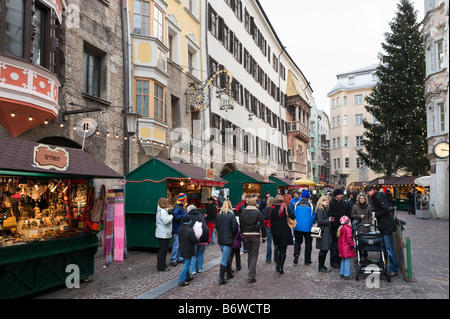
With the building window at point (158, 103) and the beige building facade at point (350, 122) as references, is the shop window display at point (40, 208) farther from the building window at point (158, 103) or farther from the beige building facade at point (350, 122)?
the beige building facade at point (350, 122)

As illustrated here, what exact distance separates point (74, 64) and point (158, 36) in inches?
207

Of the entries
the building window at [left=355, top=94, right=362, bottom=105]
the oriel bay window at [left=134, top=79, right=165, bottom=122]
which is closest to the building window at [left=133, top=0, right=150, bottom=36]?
the oriel bay window at [left=134, top=79, right=165, bottom=122]

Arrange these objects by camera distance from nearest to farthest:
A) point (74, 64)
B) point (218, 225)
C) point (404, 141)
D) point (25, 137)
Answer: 1. point (218, 225)
2. point (25, 137)
3. point (74, 64)
4. point (404, 141)

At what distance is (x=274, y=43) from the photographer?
134 ft

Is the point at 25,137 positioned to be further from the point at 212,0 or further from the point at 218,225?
the point at 212,0

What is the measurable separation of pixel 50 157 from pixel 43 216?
2.48 metres

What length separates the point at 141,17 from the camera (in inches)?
607

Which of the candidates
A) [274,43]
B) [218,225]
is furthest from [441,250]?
[274,43]

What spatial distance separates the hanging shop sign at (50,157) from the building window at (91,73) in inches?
248

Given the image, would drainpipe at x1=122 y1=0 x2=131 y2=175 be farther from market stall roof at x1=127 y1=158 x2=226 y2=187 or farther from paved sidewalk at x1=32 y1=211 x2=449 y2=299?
paved sidewalk at x1=32 y1=211 x2=449 y2=299

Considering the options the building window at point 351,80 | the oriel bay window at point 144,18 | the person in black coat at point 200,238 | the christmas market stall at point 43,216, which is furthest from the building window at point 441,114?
the building window at point 351,80

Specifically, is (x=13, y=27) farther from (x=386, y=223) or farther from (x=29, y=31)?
(x=386, y=223)

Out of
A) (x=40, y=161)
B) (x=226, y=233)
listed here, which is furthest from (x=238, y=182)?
(x=40, y=161)

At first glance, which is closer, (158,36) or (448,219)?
(448,219)
